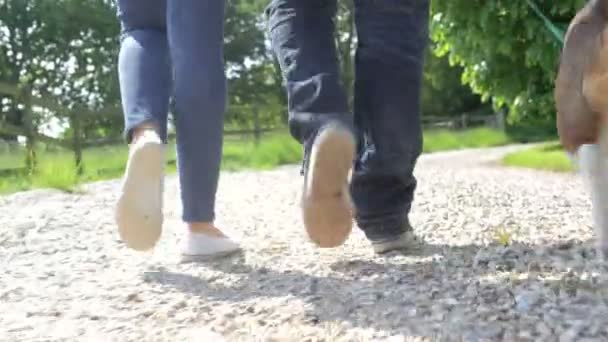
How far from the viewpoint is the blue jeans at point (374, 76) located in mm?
1798

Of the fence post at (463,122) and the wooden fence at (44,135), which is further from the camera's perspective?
the fence post at (463,122)

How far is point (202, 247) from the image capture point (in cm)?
197

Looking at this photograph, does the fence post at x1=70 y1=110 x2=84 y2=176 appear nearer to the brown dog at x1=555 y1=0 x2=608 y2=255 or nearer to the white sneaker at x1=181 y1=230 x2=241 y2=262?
the white sneaker at x1=181 y1=230 x2=241 y2=262

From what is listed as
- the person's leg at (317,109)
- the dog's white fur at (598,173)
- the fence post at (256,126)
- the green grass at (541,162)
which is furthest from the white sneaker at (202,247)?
the fence post at (256,126)

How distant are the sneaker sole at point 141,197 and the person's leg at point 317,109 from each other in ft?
0.92

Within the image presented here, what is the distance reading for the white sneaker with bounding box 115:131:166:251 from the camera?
5.50 ft

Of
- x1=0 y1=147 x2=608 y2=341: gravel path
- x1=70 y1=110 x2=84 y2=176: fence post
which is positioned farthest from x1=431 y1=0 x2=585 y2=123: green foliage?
x1=70 y1=110 x2=84 y2=176: fence post

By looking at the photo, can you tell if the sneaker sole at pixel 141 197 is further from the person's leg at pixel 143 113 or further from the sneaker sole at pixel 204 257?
the sneaker sole at pixel 204 257

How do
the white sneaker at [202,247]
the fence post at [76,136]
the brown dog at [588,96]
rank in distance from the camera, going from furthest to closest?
the fence post at [76,136] < the white sneaker at [202,247] < the brown dog at [588,96]

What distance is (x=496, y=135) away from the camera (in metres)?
19.7

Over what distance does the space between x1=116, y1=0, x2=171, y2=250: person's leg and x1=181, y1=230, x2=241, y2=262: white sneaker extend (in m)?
0.24

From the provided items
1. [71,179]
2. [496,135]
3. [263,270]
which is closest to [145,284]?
[263,270]

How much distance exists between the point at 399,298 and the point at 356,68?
0.59 metres

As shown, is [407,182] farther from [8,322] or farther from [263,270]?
[8,322]
